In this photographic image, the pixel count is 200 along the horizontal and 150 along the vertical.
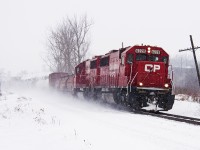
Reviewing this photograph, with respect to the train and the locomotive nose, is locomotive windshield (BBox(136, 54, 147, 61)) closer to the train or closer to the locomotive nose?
the train

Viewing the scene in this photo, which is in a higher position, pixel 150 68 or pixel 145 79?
pixel 150 68

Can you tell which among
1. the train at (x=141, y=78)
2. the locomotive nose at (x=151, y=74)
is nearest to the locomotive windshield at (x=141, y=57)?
the train at (x=141, y=78)

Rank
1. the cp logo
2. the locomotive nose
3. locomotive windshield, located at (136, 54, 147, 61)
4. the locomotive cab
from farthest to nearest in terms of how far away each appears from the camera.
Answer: locomotive windshield, located at (136, 54, 147, 61) → the cp logo → the locomotive nose → the locomotive cab

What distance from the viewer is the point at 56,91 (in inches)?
1684

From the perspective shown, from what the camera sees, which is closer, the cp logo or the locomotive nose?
the locomotive nose

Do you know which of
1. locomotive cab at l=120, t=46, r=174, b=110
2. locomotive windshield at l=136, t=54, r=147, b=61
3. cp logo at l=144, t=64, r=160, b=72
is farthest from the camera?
locomotive windshield at l=136, t=54, r=147, b=61

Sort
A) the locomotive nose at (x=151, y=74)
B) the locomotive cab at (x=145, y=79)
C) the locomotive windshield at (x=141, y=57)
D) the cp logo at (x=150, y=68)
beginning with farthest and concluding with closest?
the locomotive windshield at (x=141, y=57), the cp logo at (x=150, y=68), the locomotive nose at (x=151, y=74), the locomotive cab at (x=145, y=79)

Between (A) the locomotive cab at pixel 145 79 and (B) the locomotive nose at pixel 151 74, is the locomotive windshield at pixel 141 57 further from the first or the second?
(B) the locomotive nose at pixel 151 74

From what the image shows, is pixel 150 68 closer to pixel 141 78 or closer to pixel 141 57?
pixel 141 78

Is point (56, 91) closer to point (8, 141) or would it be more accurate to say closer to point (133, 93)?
point (133, 93)

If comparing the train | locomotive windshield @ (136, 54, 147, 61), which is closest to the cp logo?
the train

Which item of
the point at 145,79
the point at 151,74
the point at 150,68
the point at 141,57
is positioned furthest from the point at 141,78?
the point at 141,57

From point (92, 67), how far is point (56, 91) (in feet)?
56.8

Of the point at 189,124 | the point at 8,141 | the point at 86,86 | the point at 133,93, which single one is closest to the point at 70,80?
the point at 86,86
